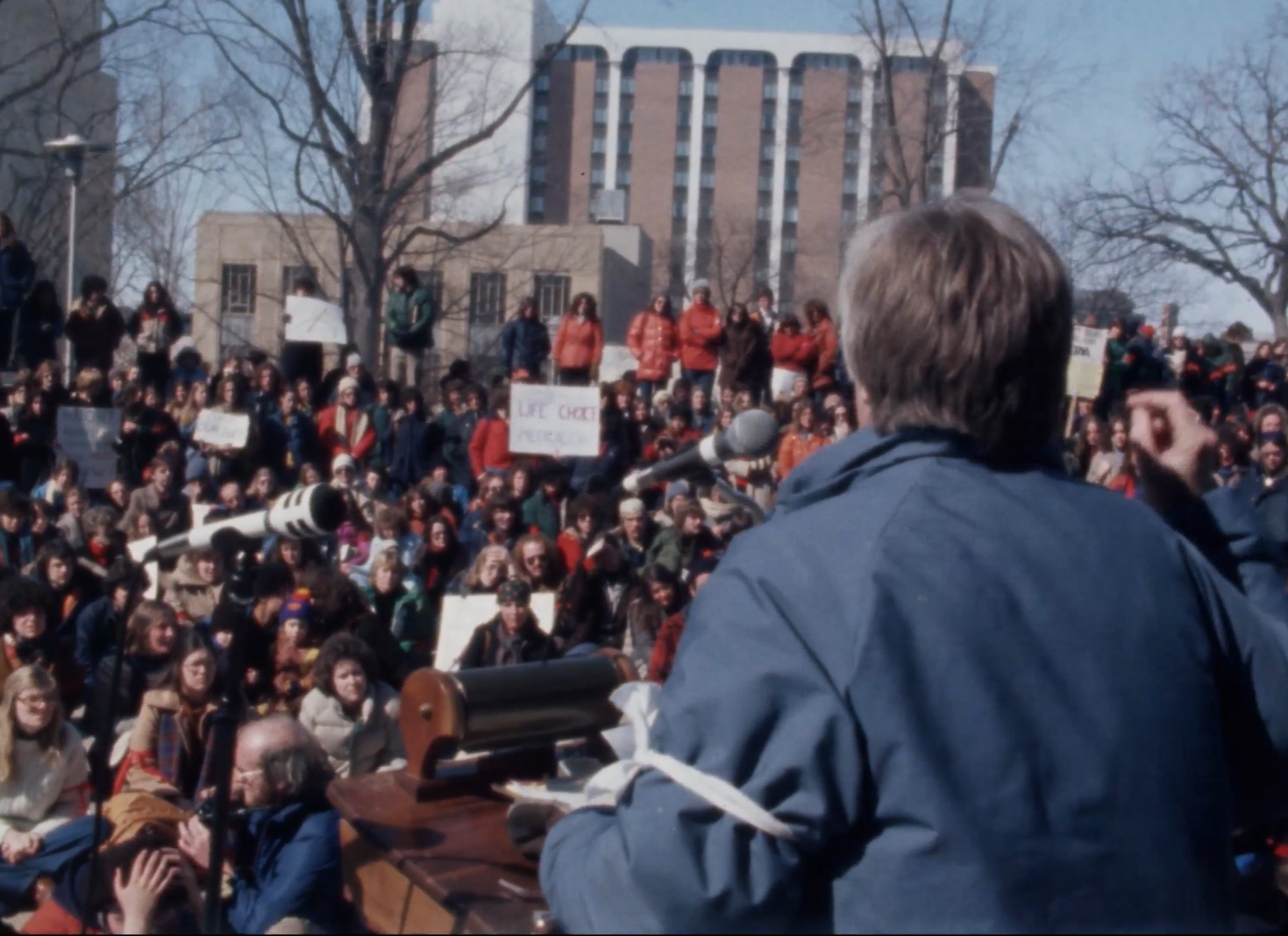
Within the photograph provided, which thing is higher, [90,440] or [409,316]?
[409,316]

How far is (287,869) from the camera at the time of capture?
3840mm

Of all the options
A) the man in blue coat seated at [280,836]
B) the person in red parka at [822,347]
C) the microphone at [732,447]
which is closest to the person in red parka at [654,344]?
the person in red parka at [822,347]

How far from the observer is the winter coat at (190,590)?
28.8 ft

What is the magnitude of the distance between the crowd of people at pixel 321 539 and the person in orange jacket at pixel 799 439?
33mm

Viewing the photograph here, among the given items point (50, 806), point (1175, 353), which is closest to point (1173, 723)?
point (50, 806)

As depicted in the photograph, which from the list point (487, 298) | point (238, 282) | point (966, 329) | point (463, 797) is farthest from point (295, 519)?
point (238, 282)

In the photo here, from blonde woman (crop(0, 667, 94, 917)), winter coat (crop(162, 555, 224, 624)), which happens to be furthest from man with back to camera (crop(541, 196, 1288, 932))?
winter coat (crop(162, 555, 224, 624))

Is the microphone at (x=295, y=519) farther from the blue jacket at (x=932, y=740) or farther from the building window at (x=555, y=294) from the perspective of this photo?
the building window at (x=555, y=294)

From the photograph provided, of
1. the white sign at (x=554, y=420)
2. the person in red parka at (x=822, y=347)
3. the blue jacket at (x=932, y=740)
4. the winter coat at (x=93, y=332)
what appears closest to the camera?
the blue jacket at (x=932, y=740)

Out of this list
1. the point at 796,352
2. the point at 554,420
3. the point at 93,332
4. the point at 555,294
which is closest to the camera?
the point at 554,420

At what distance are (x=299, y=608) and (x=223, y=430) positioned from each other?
4709 mm

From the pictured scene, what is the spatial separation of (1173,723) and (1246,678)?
0.21m

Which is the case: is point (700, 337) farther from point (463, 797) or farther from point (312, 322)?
point (463, 797)

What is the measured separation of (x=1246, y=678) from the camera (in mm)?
1714
